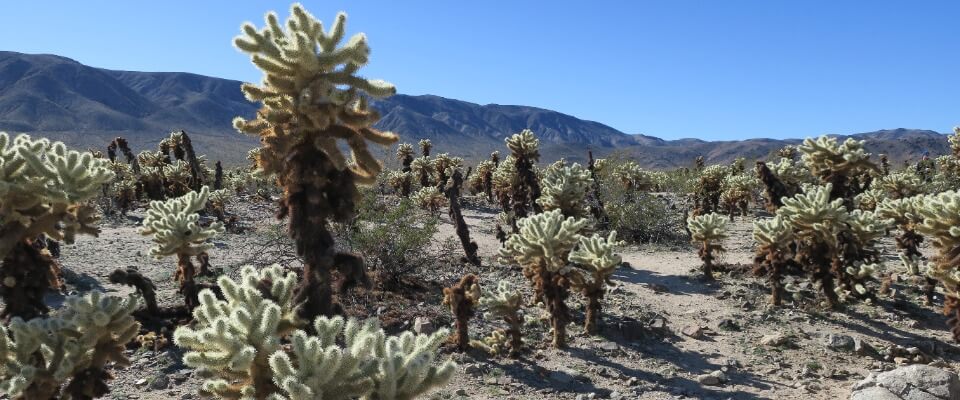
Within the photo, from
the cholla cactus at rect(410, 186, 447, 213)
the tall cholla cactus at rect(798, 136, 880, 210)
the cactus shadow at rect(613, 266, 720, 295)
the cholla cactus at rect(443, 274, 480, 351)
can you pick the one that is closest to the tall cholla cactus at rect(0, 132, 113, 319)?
the cholla cactus at rect(443, 274, 480, 351)

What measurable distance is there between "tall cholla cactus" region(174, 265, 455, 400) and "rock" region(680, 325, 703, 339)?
20.4ft

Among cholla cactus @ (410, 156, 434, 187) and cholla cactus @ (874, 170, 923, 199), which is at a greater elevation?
cholla cactus @ (874, 170, 923, 199)

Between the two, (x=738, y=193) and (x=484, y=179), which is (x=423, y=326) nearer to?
(x=738, y=193)

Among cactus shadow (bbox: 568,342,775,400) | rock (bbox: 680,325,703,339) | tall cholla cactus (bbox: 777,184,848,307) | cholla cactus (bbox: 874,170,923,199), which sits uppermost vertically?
A: cholla cactus (bbox: 874,170,923,199)

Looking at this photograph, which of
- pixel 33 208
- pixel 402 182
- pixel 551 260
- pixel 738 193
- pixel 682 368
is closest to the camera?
pixel 33 208

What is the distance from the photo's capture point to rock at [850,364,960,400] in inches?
232

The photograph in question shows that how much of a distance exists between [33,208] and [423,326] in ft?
14.8

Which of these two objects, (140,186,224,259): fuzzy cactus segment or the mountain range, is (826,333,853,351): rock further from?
the mountain range

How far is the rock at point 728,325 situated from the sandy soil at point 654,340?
0.02 meters

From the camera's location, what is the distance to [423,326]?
8062 millimetres

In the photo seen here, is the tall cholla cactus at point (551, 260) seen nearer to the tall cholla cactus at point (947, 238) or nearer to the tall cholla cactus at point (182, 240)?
the tall cholla cactus at point (182, 240)

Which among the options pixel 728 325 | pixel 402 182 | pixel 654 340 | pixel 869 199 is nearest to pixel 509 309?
pixel 654 340

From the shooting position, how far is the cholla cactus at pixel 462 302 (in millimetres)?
7277

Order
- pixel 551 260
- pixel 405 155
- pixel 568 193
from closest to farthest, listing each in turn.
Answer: pixel 551 260, pixel 568 193, pixel 405 155
